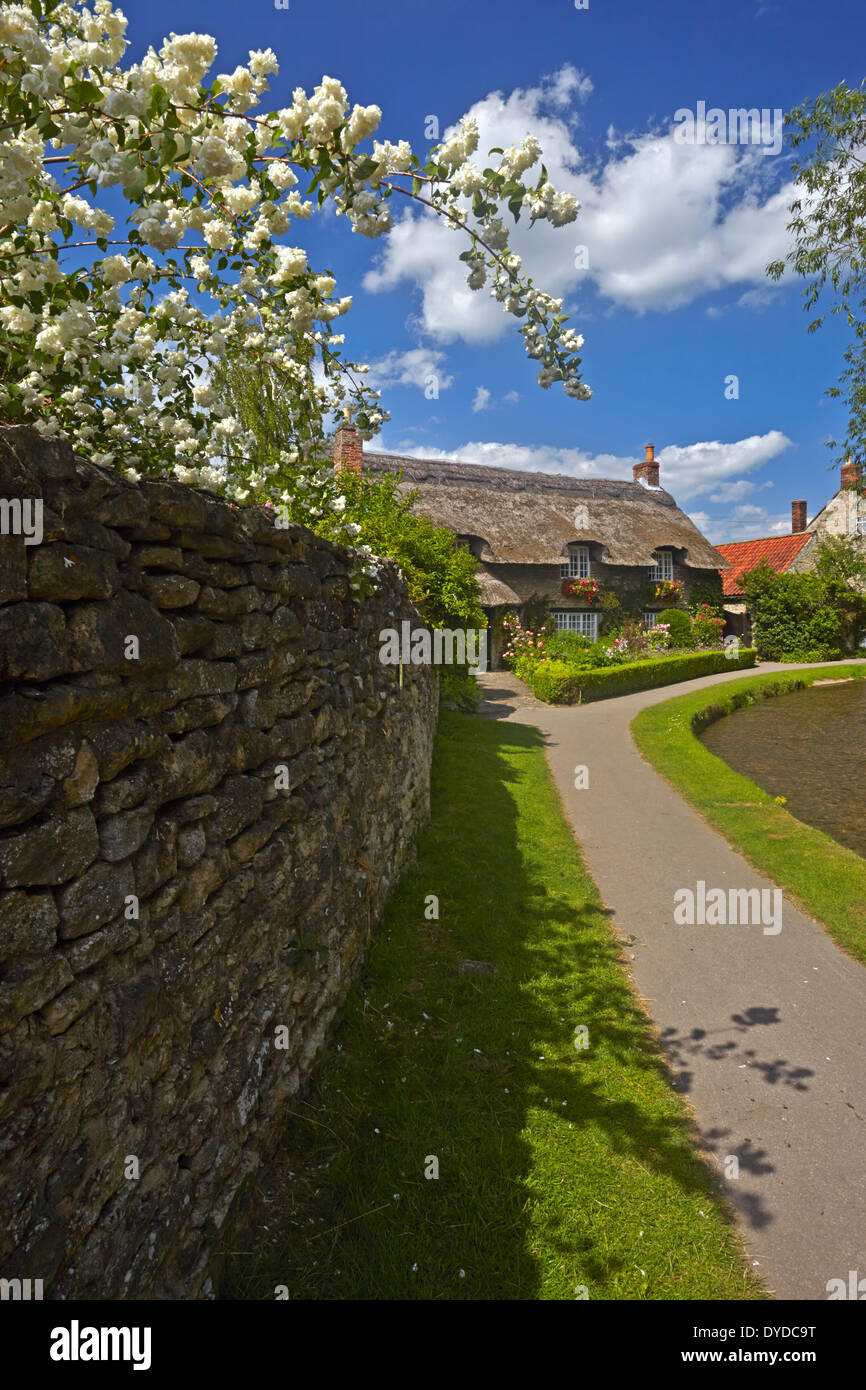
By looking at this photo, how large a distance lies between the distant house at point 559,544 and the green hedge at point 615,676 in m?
4.49

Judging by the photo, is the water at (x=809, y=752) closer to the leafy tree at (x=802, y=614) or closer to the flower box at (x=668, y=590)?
the flower box at (x=668, y=590)

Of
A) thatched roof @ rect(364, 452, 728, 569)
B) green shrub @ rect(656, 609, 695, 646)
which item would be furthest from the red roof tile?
green shrub @ rect(656, 609, 695, 646)

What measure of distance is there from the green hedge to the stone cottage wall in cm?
1737

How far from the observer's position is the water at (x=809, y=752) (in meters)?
11.9

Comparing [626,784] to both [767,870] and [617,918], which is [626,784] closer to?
[767,870]

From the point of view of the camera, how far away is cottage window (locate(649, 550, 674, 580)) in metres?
34.2

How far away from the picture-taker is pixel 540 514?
32000 mm

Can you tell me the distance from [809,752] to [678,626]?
16833 mm

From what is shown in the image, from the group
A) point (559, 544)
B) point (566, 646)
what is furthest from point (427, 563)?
point (559, 544)

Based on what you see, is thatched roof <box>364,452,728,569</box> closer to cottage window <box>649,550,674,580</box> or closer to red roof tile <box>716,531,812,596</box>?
cottage window <box>649,550,674,580</box>
